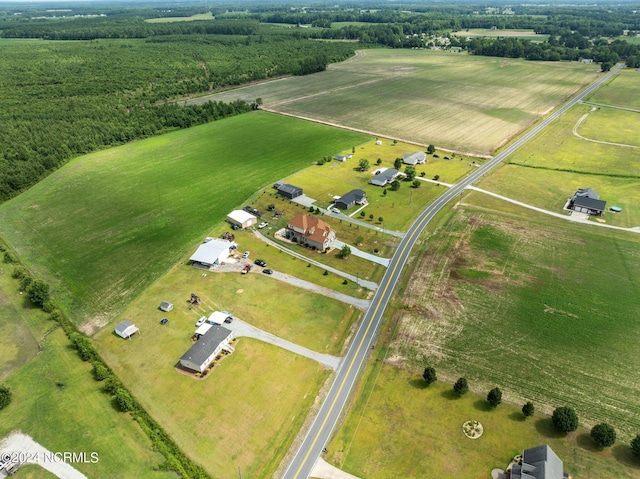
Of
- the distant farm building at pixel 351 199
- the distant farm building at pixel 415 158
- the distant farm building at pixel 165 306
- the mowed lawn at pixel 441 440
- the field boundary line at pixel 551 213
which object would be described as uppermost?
the distant farm building at pixel 415 158

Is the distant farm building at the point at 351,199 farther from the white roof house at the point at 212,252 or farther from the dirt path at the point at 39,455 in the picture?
the dirt path at the point at 39,455

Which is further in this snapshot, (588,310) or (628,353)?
(588,310)

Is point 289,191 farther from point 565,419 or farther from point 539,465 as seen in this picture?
point 539,465

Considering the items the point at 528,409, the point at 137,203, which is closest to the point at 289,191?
the point at 137,203

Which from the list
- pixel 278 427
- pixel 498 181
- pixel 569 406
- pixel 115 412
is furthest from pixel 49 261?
Answer: pixel 498 181

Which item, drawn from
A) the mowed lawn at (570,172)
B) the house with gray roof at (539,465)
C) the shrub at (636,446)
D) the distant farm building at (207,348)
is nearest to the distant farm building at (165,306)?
the distant farm building at (207,348)

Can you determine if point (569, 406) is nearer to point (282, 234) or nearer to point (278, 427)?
point (278, 427)
